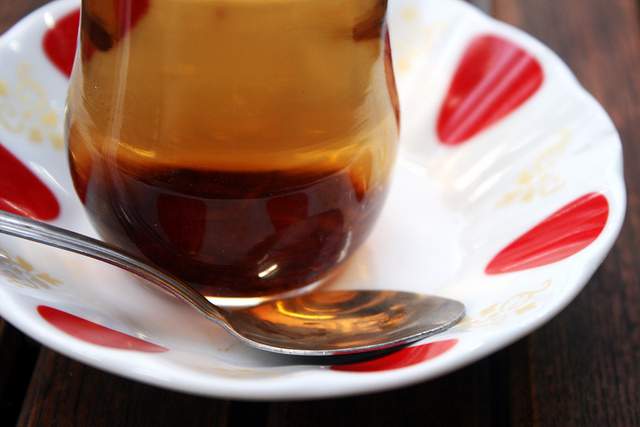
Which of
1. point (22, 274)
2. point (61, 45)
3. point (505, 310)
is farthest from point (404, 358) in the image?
point (61, 45)

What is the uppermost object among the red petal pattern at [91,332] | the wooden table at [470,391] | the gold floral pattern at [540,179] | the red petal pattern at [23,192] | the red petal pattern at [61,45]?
the red petal pattern at [61,45]

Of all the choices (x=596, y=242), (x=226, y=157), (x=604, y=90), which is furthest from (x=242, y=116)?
(x=604, y=90)

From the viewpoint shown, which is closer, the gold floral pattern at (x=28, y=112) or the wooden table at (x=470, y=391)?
the wooden table at (x=470, y=391)

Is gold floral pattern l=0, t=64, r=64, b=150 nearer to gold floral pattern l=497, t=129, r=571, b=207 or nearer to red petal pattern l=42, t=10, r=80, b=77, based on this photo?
red petal pattern l=42, t=10, r=80, b=77

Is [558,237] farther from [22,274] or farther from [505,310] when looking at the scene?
[22,274]

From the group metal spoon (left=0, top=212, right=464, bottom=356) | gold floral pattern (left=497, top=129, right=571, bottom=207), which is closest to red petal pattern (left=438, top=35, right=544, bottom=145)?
gold floral pattern (left=497, top=129, right=571, bottom=207)

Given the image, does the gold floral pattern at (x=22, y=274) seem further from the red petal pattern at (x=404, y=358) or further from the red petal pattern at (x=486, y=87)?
the red petal pattern at (x=486, y=87)

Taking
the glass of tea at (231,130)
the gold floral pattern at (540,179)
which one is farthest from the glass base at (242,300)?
the gold floral pattern at (540,179)
